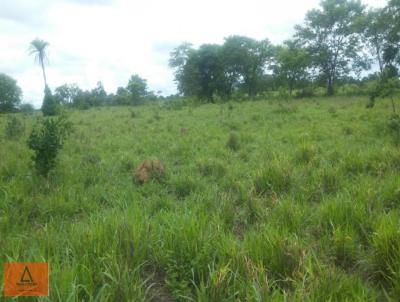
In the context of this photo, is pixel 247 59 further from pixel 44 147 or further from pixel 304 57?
pixel 44 147

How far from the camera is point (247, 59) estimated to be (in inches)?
1551

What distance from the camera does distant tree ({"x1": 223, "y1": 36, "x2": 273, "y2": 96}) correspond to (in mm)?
38781

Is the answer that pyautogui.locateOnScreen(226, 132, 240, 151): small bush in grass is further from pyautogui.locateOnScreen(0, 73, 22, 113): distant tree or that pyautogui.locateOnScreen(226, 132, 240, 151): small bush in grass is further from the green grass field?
pyautogui.locateOnScreen(0, 73, 22, 113): distant tree

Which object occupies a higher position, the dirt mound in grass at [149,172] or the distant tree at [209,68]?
the distant tree at [209,68]

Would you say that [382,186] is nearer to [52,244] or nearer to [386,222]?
[386,222]

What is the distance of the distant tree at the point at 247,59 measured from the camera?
3878 centimetres

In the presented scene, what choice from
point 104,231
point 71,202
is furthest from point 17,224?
point 104,231

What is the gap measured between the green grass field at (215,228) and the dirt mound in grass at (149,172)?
145mm

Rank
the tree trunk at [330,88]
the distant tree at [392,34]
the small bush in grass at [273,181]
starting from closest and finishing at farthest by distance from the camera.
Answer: the small bush in grass at [273,181]
the distant tree at [392,34]
the tree trunk at [330,88]

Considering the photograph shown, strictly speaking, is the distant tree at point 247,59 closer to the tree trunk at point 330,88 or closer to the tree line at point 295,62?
the tree line at point 295,62

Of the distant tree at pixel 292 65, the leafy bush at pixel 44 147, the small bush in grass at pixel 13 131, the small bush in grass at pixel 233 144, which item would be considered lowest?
the small bush in grass at pixel 233 144

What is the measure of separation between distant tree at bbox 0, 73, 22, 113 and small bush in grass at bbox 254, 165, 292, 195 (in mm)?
51961

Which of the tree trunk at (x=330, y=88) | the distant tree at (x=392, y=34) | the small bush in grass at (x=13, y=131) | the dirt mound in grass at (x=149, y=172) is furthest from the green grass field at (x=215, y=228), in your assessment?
the tree trunk at (x=330, y=88)

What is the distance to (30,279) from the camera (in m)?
1.61
